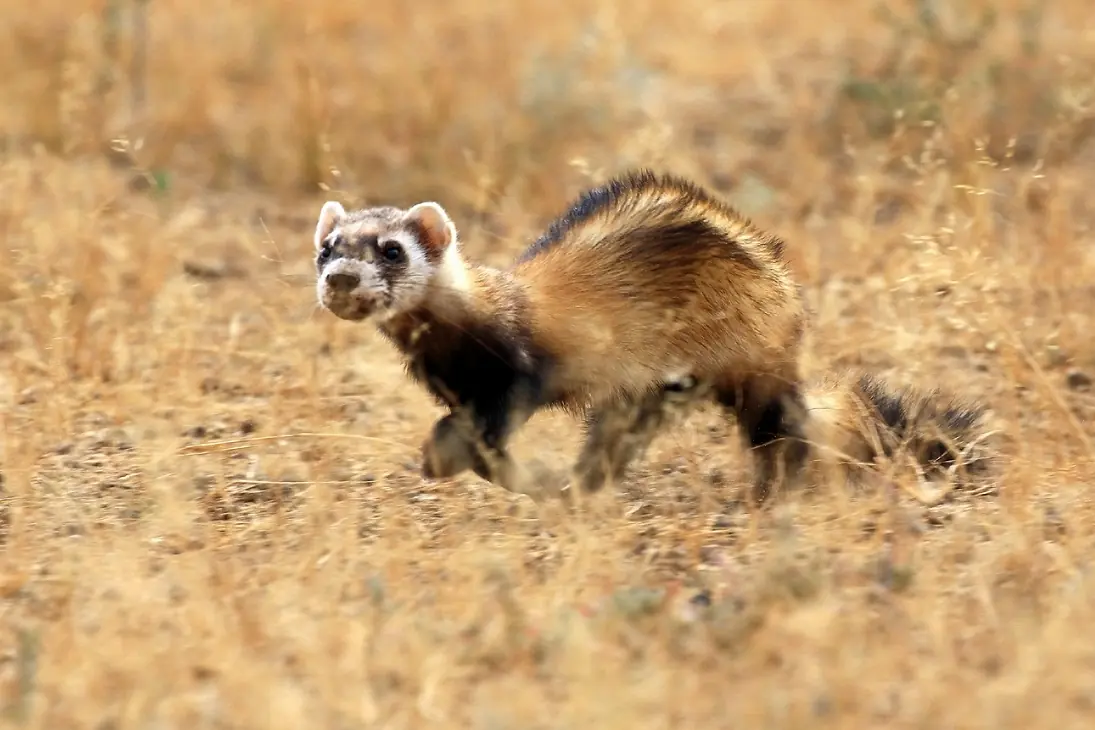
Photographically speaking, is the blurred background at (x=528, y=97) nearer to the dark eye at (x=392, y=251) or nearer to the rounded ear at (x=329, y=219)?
the rounded ear at (x=329, y=219)

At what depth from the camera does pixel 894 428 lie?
191 inches

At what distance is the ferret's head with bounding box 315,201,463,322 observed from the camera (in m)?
4.55

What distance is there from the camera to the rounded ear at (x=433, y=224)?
4.77m

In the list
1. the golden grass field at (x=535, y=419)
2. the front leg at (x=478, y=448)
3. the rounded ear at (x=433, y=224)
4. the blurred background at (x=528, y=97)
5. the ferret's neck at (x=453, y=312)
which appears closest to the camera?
the golden grass field at (x=535, y=419)

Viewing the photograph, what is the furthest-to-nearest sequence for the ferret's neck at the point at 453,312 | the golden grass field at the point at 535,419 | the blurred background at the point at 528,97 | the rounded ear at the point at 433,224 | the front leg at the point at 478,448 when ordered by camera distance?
the blurred background at the point at 528,97 < the rounded ear at the point at 433,224 < the ferret's neck at the point at 453,312 < the front leg at the point at 478,448 < the golden grass field at the point at 535,419

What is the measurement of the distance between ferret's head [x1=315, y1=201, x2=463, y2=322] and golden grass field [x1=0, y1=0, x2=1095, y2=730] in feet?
1.79

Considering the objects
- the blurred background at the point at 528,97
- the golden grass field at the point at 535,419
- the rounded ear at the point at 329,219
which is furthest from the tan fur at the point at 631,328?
the blurred background at the point at 528,97

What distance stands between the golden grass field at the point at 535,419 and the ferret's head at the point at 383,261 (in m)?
0.55

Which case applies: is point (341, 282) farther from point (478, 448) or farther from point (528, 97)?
point (528, 97)

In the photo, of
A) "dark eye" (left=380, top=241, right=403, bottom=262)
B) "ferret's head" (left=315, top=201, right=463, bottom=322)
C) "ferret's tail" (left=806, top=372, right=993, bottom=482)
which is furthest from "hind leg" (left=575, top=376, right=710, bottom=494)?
"dark eye" (left=380, top=241, right=403, bottom=262)

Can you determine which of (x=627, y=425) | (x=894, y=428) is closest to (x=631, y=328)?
(x=627, y=425)

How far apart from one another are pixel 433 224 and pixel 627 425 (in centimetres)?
76

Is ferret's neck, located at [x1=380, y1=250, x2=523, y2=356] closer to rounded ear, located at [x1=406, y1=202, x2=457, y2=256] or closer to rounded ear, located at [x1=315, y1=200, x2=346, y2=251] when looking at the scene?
rounded ear, located at [x1=406, y1=202, x2=457, y2=256]

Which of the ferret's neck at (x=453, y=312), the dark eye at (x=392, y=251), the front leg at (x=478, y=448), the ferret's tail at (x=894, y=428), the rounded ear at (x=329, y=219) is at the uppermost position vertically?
the rounded ear at (x=329, y=219)
